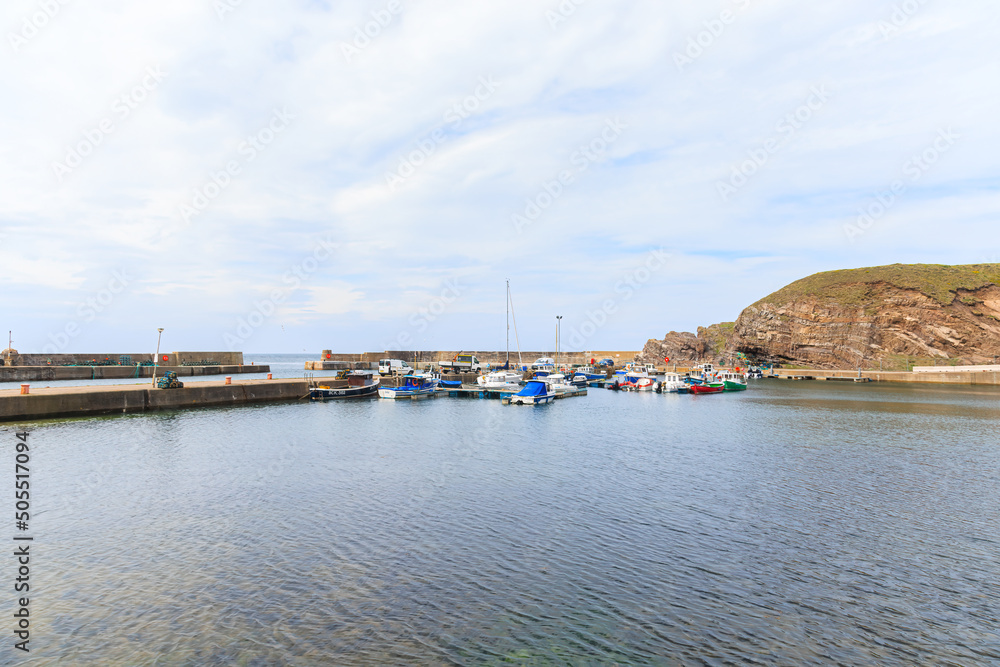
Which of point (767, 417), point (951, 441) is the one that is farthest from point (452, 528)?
point (767, 417)

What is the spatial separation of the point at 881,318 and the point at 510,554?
13346 cm

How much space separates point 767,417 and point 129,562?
5180 centimetres

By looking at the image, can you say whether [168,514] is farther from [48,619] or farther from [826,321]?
[826,321]

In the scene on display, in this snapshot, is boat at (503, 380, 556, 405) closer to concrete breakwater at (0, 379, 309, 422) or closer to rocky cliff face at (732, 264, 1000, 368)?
concrete breakwater at (0, 379, 309, 422)

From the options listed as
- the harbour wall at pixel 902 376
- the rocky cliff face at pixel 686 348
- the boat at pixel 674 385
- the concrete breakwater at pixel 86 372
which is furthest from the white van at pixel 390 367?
the harbour wall at pixel 902 376

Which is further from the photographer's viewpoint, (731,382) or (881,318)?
(881,318)

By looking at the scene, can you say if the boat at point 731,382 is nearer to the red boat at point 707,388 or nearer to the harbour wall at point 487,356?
the red boat at point 707,388

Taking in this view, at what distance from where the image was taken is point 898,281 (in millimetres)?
117812

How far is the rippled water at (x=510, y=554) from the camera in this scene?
1066cm

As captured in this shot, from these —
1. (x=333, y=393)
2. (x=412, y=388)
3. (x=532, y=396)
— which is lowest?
(x=532, y=396)

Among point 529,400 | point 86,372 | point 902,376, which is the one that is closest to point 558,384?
point 529,400

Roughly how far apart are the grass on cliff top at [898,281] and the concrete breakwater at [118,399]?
5045 inches

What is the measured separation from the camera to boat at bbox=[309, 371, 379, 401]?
65500 millimetres

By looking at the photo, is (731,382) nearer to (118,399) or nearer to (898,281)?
(898,281)
